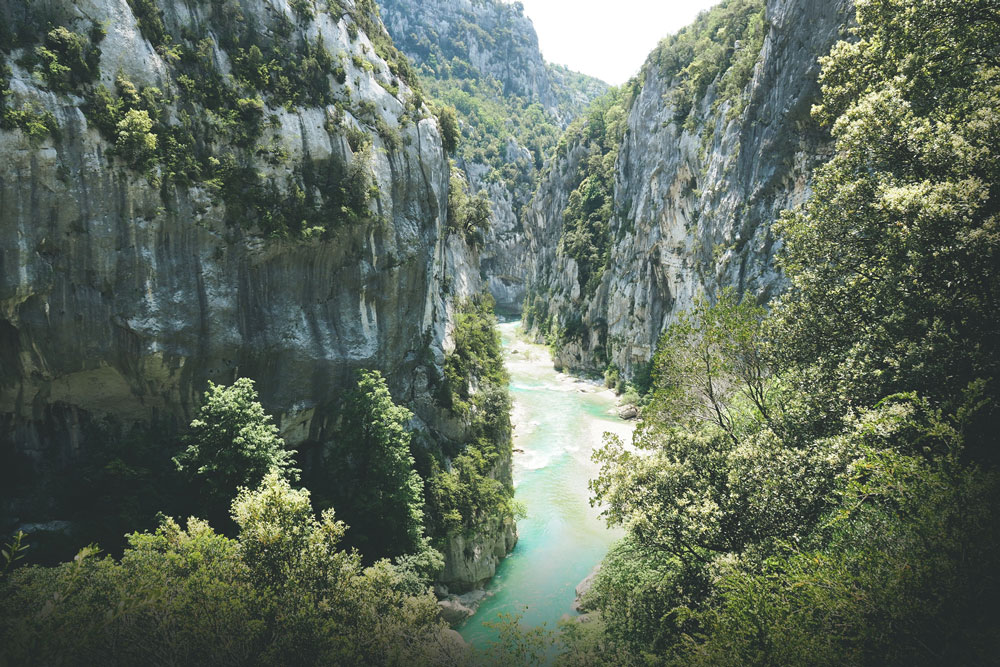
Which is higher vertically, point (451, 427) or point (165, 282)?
point (165, 282)

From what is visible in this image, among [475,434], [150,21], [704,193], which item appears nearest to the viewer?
[150,21]

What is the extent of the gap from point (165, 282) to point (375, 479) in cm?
1148

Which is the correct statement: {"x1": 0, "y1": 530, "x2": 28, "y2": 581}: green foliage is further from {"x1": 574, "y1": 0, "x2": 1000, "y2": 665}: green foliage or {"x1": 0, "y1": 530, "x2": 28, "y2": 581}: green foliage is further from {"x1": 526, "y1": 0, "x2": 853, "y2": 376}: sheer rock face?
{"x1": 526, "y1": 0, "x2": 853, "y2": 376}: sheer rock face

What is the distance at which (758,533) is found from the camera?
498 inches

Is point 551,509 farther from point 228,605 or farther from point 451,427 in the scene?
point 228,605

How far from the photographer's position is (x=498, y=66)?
15775 centimetres

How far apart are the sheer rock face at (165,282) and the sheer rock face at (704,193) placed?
2403cm

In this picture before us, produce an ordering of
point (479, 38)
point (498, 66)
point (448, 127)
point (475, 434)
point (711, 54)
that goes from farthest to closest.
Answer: point (498, 66)
point (479, 38)
point (711, 54)
point (448, 127)
point (475, 434)

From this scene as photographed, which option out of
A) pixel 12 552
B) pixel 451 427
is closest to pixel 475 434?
pixel 451 427

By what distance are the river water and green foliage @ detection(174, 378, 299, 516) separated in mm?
10425

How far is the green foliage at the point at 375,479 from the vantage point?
2120 centimetres

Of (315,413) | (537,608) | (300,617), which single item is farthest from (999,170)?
(315,413)

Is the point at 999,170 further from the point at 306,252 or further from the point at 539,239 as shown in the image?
the point at 539,239

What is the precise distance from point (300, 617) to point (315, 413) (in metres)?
13.6
